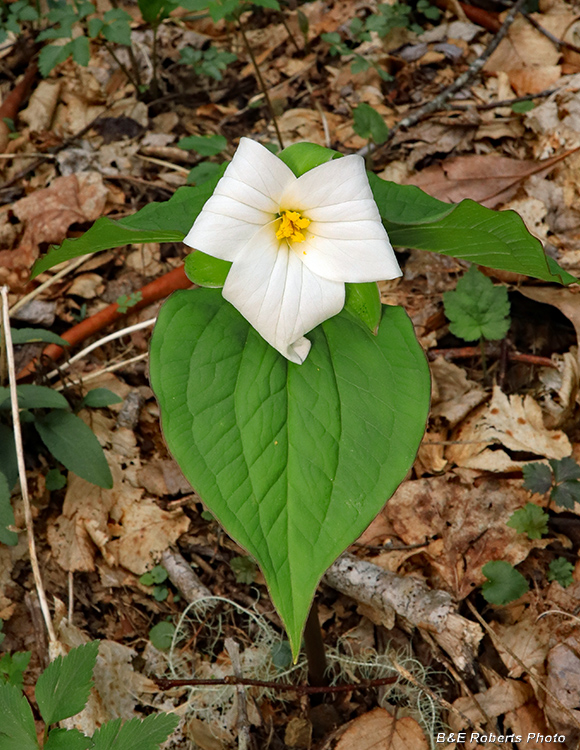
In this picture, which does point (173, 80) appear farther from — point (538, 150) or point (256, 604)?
point (256, 604)

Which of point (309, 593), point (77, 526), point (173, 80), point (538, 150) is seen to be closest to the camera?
point (309, 593)

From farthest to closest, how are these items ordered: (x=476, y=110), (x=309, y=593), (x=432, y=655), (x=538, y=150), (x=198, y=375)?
(x=476, y=110)
(x=538, y=150)
(x=432, y=655)
(x=198, y=375)
(x=309, y=593)

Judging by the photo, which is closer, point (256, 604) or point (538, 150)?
point (256, 604)

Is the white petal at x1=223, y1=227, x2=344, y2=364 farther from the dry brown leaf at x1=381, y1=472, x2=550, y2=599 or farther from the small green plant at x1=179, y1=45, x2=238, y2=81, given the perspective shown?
the small green plant at x1=179, y1=45, x2=238, y2=81

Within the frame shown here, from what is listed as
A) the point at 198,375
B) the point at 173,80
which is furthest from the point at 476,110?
the point at 198,375

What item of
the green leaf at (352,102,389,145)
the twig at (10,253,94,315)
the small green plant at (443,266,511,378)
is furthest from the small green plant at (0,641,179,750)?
the green leaf at (352,102,389,145)

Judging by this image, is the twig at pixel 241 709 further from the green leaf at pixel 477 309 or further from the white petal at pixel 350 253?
the green leaf at pixel 477 309

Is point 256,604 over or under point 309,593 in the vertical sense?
under
